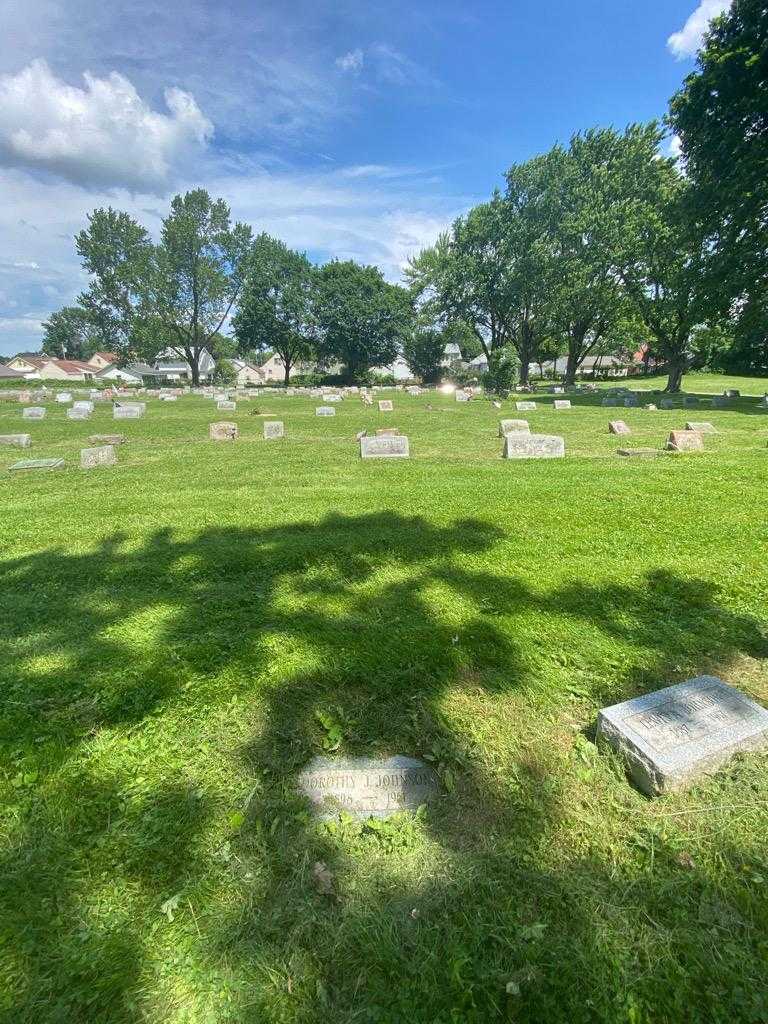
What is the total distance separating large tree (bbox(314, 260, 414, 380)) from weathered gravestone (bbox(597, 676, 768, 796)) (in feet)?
188

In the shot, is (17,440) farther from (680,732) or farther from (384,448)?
(680,732)

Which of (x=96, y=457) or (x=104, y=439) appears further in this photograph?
(x=104, y=439)

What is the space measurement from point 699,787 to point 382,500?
16.5 feet

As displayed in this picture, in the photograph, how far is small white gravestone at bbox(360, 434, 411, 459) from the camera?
10.0 metres

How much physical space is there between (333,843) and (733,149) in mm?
27073

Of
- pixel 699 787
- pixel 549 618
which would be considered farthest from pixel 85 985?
pixel 549 618

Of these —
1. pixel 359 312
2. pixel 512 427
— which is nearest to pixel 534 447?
pixel 512 427

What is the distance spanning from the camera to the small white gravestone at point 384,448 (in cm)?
1001

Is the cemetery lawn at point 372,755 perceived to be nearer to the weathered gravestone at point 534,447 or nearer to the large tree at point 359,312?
the weathered gravestone at point 534,447

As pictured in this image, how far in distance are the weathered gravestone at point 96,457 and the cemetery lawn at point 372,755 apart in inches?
183

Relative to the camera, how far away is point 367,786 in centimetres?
229

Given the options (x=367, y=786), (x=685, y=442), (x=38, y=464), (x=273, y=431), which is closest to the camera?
(x=367, y=786)

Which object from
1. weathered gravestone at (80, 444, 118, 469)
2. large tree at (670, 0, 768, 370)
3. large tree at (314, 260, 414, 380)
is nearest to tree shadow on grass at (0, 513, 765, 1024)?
weathered gravestone at (80, 444, 118, 469)

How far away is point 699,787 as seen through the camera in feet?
7.19
